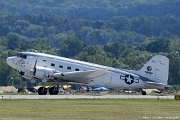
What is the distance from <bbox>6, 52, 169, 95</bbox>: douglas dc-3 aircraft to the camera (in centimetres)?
7225

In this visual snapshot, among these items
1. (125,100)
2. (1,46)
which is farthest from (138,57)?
(125,100)

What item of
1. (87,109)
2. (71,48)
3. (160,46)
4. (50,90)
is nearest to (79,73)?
(50,90)

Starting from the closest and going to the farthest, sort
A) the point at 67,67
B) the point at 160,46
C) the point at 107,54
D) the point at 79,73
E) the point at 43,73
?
the point at 43,73, the point at 79,73, the point at 67,67, the point at 107,54, the point at 160,46

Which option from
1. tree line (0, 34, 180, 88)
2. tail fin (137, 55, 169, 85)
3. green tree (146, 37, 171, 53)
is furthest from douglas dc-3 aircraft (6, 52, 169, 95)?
green tree (146, 37, 171, 53)

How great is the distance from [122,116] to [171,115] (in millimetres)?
2665

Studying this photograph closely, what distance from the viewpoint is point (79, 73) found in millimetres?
73500

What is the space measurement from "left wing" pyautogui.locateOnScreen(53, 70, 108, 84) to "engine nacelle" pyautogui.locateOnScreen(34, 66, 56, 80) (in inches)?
16.9

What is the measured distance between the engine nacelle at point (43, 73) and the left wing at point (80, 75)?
0.43m

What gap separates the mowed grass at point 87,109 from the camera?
154 feet

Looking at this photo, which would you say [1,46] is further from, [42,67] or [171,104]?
[171,104]

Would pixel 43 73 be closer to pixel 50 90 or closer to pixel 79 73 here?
pixel 50 90

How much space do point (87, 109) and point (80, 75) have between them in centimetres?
2222

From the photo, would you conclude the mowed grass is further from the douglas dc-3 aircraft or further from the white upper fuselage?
the white upper fuselage

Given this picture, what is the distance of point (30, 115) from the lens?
1866 inches
